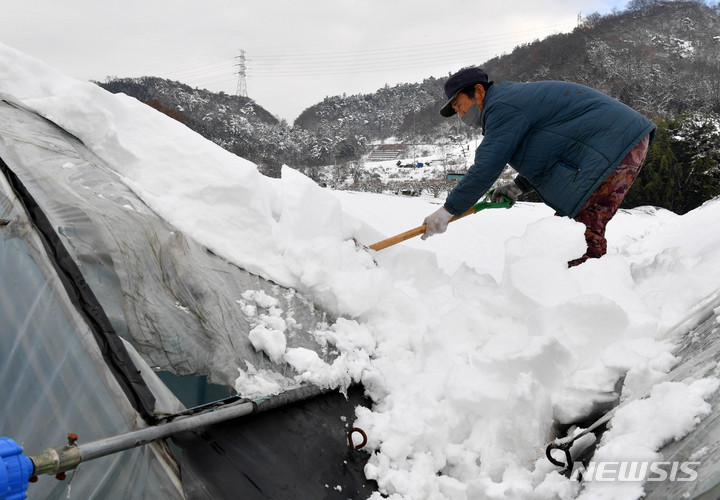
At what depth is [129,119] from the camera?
2.24 metres

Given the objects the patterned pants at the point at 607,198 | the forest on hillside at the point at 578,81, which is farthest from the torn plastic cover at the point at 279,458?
the forest on hillside at the point at 578,81

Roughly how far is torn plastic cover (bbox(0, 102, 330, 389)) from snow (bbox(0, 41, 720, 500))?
0.23 feet

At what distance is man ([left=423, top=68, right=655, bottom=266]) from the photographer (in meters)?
2.03

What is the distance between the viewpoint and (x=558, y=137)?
6.84 feet

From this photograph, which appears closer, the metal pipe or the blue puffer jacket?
the metal pipe

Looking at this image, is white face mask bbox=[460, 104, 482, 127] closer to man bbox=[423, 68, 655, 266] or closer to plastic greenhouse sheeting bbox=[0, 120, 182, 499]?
man bbox=[423, 68, 655, 266]

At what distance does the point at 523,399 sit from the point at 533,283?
60 centimetres

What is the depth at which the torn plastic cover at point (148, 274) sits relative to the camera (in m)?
1.36

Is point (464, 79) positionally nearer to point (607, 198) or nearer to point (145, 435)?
point (607, 198)

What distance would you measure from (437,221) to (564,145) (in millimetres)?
665

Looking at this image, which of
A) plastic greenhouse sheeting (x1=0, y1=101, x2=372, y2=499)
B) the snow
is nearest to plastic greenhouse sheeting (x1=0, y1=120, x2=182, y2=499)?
plastic greenhouse sheeting (x1=0, y1=101, x2=372, y2=499)

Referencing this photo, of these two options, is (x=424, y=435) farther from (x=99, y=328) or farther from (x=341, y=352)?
(x=99, y=328)

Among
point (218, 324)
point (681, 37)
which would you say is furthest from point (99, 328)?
point (681, 37)

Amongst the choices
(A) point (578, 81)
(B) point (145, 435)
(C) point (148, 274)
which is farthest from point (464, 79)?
(A) point (578, 81)
